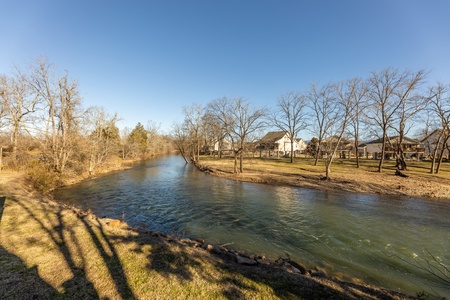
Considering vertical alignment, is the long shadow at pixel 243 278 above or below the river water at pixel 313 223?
above

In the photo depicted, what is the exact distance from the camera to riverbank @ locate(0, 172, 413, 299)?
4.24 m

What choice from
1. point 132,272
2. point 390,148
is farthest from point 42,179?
point 390,148

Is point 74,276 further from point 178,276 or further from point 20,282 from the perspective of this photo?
point 178,276

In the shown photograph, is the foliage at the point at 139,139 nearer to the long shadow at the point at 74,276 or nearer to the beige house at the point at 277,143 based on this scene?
the beige house at the point at 277,143

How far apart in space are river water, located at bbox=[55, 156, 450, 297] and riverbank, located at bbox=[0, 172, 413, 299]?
2041 mm

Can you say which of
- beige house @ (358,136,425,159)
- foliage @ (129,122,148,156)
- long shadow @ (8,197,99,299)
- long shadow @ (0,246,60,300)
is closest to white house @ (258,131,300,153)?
beige house @ (358,136,425,159)

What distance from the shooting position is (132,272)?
→ 16.1 feet

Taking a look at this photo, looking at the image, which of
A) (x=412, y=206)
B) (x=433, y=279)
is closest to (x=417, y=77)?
(x=412, y=206)

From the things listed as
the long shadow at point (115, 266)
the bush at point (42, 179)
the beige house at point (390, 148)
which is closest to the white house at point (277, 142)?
the beige house at point (390, 148)

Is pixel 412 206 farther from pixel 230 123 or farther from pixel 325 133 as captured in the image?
pixel 325 133

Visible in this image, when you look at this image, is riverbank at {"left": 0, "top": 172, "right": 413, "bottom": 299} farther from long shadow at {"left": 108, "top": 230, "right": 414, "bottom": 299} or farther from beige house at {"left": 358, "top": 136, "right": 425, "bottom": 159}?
beige house at {"left": 358, "top": 136, "right": 425, "bottom": 159}

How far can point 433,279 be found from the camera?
660 cm

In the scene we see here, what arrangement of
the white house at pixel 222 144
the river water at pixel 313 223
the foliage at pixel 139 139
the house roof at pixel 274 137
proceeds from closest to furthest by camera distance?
the river water at pixel 313 223 < the white house at pixel 222 144 < the foliage at pixel 139 139 < the house roof at pixel 274 137

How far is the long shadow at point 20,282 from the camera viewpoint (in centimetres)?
406
